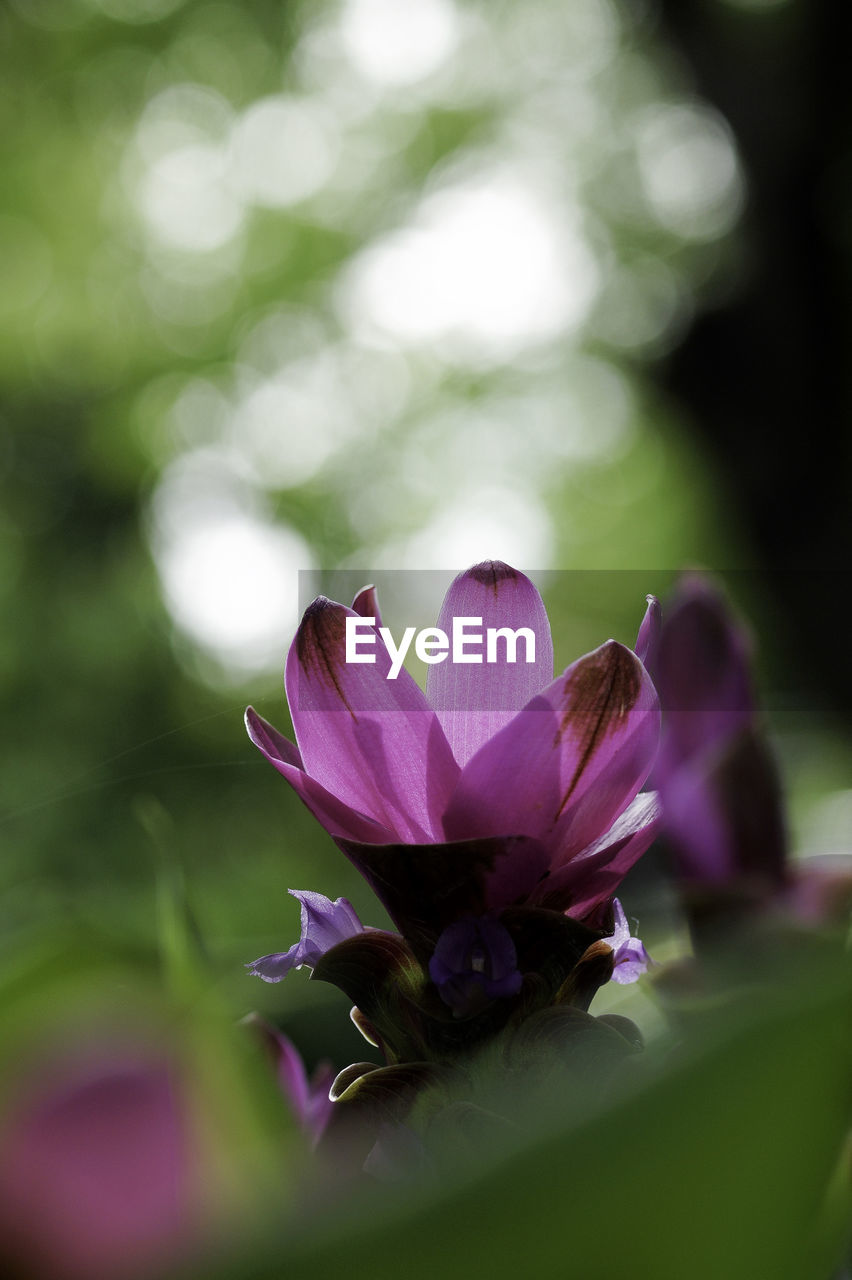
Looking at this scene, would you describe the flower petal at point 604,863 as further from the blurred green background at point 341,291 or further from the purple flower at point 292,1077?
the blurred green background at point 341,291

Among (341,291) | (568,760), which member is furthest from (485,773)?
(341,291)

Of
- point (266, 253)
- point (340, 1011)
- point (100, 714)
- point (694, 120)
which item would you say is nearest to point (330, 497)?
point (266, 253)

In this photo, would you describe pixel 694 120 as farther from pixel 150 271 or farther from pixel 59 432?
pixel 59 432

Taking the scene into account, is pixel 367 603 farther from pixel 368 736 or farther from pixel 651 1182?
pixel 651 1182

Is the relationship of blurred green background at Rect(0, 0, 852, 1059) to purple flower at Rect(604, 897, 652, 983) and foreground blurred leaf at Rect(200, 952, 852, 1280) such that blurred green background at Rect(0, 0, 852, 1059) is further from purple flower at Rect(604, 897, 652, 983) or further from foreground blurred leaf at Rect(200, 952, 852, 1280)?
foreground blurred leaf at Rect(200, 952, 852, 1280)

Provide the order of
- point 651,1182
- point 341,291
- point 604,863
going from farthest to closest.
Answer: point 341,291
point 604,863
point 651,1182

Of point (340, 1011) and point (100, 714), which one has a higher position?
point (100, 714)

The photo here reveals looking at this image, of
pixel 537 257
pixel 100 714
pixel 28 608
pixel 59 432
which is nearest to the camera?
pixel 100 714
